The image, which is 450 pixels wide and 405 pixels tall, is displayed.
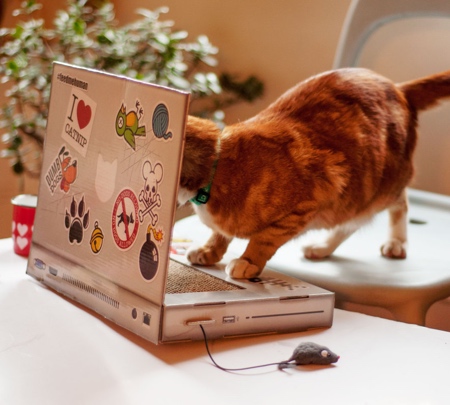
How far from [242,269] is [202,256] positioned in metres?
0.10

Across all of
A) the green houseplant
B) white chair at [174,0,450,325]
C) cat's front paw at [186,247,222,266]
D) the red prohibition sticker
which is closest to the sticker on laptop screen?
the red prohibition sticker

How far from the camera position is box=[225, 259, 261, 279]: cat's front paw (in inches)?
42.8

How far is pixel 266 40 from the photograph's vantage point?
2217 millimetres

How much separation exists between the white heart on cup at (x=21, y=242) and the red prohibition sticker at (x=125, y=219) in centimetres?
34

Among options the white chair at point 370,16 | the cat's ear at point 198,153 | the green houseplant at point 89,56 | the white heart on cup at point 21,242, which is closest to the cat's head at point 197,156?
the cat's ear at point 198,153

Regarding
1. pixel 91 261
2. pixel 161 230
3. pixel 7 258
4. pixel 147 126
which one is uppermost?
pixel 147 126

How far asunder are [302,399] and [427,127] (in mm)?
1133

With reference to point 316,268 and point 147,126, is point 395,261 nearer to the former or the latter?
point 316,268

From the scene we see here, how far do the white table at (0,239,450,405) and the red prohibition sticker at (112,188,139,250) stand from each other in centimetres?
13

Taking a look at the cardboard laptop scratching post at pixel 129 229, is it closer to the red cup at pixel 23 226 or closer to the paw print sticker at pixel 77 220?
the paw print sticker at pixel 77 220

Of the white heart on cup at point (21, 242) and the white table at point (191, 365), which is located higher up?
the white table at point (191, 365)


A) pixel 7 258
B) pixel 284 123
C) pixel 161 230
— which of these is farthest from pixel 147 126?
pixel 7 258

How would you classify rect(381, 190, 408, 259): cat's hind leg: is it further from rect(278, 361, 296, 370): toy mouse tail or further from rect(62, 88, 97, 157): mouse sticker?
rect(62, 88, 97, 157): mouse sticker

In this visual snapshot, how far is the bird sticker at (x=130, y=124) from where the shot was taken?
0.93 meters
